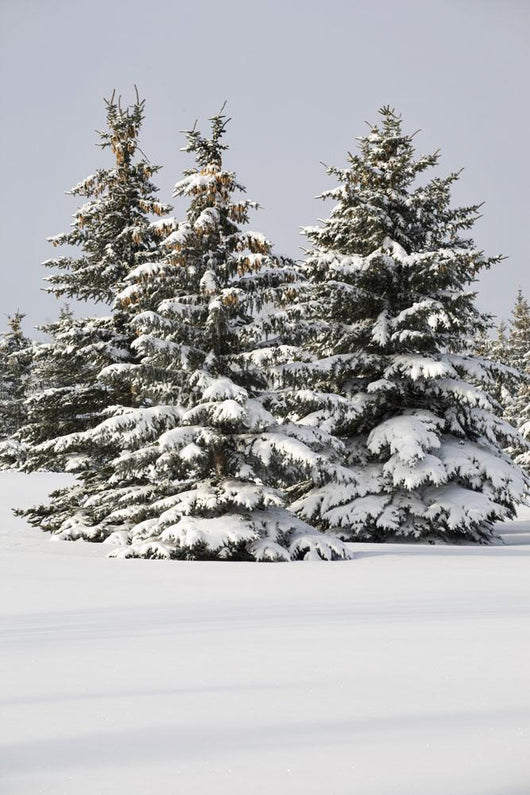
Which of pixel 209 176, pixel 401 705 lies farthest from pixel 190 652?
pixel 209 176

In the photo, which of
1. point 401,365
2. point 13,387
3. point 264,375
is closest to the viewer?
point 264,375

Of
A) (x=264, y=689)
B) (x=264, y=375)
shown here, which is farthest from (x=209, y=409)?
(x=264, y=689)

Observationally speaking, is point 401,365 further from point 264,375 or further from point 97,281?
point 97,281

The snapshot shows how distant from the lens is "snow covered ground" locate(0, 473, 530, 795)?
3.35 m

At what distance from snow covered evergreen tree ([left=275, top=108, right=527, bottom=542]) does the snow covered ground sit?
7802 mm

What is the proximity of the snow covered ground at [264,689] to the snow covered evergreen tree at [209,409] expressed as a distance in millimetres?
3452

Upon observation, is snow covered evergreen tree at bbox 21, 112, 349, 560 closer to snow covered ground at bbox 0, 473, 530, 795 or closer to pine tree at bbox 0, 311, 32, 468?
snow covered ground at bbox 0, 473, 530, 795

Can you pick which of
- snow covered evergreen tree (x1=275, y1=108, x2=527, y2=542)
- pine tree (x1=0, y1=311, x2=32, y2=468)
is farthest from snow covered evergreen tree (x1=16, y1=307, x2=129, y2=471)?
pine tree (x1=0, y1=311, x2=32, y2=468)

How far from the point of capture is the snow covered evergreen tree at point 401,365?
1658 cm

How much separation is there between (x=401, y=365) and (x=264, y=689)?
43.4ft

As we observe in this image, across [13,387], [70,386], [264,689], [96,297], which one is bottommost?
[264,689]

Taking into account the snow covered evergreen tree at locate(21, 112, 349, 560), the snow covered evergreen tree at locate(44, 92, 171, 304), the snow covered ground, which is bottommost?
the snow covered ground

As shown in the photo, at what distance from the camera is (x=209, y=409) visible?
1270 centimetres

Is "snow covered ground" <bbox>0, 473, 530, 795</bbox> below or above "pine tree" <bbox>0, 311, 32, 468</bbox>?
below
